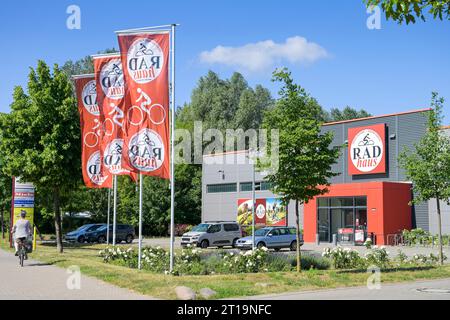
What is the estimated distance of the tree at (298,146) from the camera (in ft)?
54.7

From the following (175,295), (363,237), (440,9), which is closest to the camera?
(440,9)

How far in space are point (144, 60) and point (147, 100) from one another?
1.12 m

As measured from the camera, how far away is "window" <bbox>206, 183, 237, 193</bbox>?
5331cm

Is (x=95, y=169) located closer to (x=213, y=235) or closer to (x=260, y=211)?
(x=213, y=235)

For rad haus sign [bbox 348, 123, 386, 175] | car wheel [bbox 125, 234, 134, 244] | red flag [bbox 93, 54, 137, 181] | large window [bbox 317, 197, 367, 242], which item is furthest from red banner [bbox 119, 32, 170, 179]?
rad haus sign [bbox 348, 123, 386, 175]

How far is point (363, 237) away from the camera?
38.1m

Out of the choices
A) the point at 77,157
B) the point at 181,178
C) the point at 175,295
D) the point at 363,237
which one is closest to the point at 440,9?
the point at 175,295

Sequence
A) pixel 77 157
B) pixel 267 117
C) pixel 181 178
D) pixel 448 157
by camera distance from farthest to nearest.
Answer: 1. pixel 181 178
2. pixel 77 157
3. pixel 448 157
4. pixel 267 117

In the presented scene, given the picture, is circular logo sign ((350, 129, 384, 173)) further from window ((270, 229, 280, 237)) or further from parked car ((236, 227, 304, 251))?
window ((270, 229, 280, 237))

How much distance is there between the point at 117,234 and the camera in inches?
1619

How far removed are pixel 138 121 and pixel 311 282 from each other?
6427 mm

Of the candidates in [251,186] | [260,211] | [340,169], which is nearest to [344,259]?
[340,169]

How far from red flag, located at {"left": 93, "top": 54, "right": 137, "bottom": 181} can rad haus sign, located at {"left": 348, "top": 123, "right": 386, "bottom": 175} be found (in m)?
26.0
